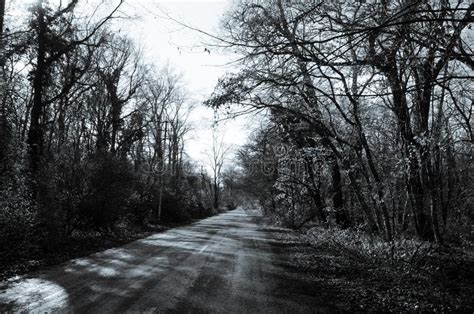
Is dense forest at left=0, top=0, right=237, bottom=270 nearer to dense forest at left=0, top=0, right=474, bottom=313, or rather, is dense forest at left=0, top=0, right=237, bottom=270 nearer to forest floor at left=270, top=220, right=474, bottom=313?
dense forest at left=0, top=0, right=474, bottom=313

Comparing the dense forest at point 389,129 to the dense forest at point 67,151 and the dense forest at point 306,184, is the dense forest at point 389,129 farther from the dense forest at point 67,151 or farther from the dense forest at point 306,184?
the dense forest at point 67,151

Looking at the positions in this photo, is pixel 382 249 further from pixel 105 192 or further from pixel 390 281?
pixel 105 192

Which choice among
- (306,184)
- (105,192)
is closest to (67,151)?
(105,192)

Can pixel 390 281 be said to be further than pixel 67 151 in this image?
No

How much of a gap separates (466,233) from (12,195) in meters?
18.9

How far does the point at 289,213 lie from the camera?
27.4m

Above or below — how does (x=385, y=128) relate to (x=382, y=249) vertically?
above

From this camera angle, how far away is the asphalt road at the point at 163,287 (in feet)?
20.8

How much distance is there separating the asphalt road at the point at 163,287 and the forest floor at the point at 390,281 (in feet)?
1.76

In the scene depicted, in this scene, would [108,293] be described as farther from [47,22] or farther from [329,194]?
[329,194]

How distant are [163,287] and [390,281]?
5.07 meters

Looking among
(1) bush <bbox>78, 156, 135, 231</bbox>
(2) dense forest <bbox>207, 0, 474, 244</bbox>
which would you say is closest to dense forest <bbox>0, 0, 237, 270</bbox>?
(1) bush <bbox>78, 156, 135, 231</bbox>

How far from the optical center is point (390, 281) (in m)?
8.27

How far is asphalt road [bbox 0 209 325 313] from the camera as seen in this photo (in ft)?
20.8
